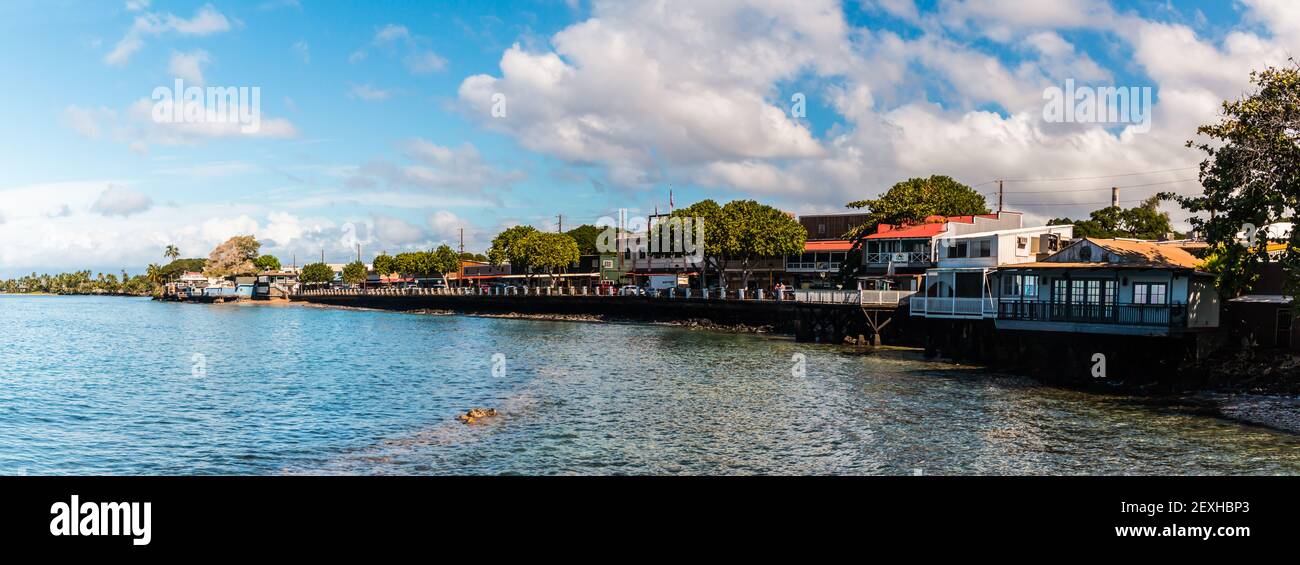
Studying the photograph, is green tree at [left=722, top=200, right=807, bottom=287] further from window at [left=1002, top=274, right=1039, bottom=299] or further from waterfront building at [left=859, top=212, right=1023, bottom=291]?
window at [left=1002, top=274, right=1039, bottom=299]

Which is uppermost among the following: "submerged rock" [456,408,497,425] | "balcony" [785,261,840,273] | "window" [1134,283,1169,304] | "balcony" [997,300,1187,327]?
"balcony" [785,261,840,273]

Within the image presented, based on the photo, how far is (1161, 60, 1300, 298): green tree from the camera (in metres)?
29.2

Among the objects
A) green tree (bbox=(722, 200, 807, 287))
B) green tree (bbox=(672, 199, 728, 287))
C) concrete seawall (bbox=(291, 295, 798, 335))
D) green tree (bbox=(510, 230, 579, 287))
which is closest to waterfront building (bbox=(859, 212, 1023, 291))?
concrete seawall (bbox=(291, 295, 798, 335))

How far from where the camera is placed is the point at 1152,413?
1128 inches

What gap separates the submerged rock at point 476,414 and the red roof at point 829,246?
65.6 metres

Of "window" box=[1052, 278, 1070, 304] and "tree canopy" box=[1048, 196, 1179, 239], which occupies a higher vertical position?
"tree canopy" box=[1048, 196, 1179, 239]

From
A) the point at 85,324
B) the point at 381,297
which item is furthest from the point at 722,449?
the point at 381,297

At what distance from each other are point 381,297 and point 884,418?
440 feet

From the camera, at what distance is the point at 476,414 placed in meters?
29.5

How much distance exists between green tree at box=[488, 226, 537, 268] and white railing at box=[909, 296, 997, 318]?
3287 inches

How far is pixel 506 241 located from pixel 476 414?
10002 centimetres

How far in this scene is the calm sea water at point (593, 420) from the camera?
21766mm
